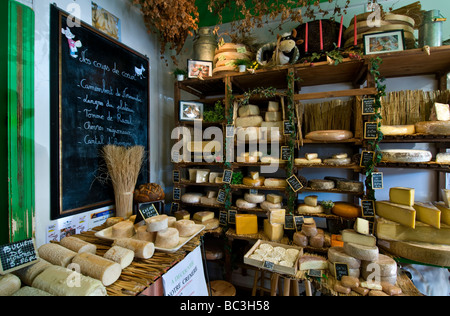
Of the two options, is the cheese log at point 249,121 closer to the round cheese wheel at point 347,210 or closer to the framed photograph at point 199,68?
the framed photograph at point 199,68

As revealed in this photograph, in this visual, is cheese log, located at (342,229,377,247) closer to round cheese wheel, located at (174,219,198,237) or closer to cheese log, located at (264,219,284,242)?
cheese log, located at (264,219,284,242)

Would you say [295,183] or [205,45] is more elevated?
[205,45]

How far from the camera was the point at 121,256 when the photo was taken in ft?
4.19

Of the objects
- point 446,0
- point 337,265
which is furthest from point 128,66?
point 446,0

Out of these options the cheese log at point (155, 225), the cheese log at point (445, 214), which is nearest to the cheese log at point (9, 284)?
the cheese log at point (155, 225)

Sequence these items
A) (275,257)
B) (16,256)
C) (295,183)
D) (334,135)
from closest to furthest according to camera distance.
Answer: (16,256) → (275,257) → (334,135) → (295,183)

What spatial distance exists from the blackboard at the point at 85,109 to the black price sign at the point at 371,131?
2.77 metres

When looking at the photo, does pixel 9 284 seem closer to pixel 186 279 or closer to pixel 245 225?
pixel 186 279

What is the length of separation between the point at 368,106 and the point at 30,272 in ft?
9.80

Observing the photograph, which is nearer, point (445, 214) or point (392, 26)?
point (445, 214)

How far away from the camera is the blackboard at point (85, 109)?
2.03 m

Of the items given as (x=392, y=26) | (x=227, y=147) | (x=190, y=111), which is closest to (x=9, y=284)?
(x=227, y=147)

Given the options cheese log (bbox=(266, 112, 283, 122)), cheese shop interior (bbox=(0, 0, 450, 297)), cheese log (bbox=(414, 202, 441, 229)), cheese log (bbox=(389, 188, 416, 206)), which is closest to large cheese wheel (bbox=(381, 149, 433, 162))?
cheese shop interior (bbox=(0, 0, 450, 297))

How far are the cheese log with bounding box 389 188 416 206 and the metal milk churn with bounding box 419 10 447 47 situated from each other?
1.46m
